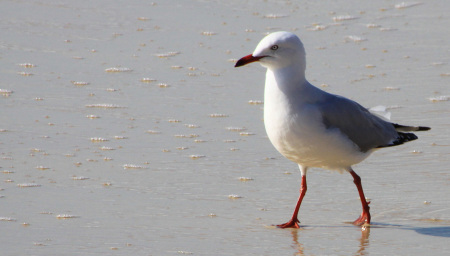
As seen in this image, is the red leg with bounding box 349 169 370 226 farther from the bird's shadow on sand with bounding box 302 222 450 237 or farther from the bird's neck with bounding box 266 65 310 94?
the bird's neck with bounding box 266 65 310 94

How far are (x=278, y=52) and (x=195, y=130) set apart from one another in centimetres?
225

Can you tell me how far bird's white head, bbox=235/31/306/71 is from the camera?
231 inches

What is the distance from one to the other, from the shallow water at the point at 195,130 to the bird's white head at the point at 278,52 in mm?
1018

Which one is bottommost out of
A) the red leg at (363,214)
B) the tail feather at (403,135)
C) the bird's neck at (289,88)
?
the red leg at (363,214)

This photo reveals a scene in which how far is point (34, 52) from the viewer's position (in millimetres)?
10133

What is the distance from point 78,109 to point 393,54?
388 centimetres

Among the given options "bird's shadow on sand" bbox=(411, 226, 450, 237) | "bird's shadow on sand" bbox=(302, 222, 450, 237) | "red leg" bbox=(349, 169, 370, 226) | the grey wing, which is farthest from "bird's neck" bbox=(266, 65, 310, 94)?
"bird's shadow on sand" bbox=(411, 226, 450, 237)

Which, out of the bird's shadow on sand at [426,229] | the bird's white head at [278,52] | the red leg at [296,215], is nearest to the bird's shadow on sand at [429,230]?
the bird's shadow on sand at [426,229]

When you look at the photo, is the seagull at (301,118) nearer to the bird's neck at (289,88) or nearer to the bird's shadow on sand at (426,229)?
the bird's neck at (289,88)

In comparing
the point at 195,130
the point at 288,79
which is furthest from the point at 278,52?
the point at 195,130

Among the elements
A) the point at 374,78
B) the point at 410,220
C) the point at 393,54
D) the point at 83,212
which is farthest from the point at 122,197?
the point at 393,54

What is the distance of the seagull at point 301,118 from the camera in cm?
573

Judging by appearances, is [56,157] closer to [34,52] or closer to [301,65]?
[301,65]

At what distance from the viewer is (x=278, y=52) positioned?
19.2 ft
